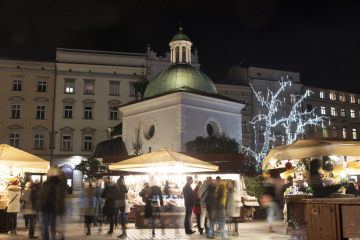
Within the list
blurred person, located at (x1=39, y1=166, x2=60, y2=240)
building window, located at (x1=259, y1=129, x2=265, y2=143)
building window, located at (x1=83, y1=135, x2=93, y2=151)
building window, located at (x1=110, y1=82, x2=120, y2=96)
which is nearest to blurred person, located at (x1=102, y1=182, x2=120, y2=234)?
blurred person, located at (x1=39, y1=166, x2=60, y2=240)

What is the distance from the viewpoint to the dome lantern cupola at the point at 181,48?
3241 centimetres

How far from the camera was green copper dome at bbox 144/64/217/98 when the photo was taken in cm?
2988

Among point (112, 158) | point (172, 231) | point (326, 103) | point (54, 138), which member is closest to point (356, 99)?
point (326, 103)

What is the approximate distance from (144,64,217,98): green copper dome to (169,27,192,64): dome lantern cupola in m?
1.27

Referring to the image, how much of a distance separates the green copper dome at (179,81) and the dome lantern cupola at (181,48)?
1.27 m

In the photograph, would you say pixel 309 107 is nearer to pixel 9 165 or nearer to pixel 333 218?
pixel 9 165

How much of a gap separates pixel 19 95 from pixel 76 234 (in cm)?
3609

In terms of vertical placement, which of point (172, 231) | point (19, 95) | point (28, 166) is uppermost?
point (19, 95)

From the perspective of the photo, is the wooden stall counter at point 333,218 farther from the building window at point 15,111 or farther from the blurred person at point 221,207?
the building window at point 15,111

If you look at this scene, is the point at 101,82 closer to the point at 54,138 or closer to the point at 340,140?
the point at 54,138

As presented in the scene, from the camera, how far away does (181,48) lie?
32500 millimetres

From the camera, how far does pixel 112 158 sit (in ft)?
75.7

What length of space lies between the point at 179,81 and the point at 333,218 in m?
22.9

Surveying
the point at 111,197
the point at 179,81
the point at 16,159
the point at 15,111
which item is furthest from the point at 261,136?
the point at 16,159
